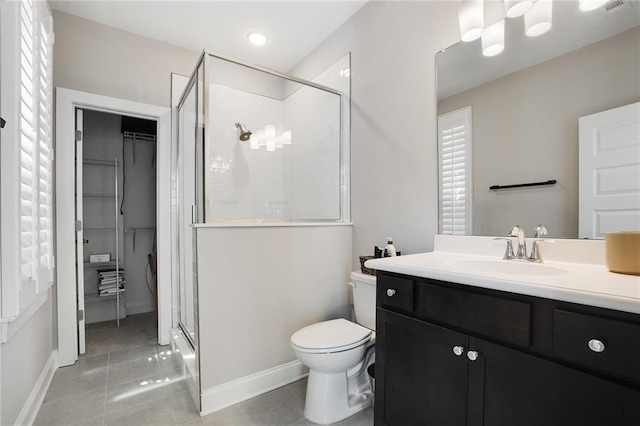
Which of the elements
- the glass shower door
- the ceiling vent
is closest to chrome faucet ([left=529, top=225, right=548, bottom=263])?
the ceiling vent

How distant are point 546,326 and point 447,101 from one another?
4.09 feet

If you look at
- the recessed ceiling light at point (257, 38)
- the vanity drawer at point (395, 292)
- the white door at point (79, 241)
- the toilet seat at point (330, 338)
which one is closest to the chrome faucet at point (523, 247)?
the vanity drawer at point (395, 292)

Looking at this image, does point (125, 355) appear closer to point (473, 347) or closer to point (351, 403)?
point (351, 403)

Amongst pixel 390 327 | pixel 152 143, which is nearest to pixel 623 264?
pixel 390 327

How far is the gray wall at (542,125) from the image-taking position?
1132 millimetres

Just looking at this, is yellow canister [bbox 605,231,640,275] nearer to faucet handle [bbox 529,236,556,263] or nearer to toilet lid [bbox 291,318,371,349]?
faucet handle [bbox 529,236,556,263]

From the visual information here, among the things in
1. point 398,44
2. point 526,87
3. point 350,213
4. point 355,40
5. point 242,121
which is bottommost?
point 350,213

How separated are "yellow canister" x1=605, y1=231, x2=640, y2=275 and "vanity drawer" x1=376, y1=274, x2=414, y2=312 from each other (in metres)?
0.66

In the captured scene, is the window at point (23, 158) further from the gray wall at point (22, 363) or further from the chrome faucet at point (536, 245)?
the chrome faucet at point (536, 245)

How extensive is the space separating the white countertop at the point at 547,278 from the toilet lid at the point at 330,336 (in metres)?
0.51

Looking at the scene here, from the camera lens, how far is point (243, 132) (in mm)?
2551

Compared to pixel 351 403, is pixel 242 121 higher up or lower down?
higher up

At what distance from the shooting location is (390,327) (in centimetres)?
128

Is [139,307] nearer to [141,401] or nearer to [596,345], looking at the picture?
[141,401]
